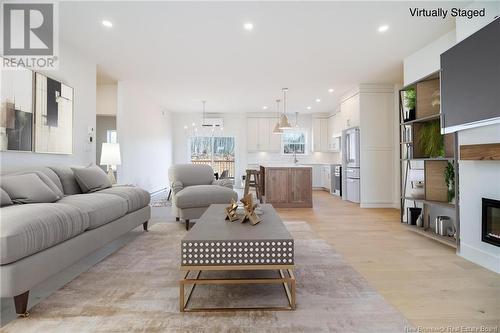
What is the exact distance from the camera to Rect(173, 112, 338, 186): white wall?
9.88 metres

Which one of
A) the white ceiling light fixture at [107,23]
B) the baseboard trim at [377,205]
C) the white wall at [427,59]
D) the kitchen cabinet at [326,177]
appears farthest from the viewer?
the kitchen cabinet at [326,177]

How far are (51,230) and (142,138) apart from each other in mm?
5526

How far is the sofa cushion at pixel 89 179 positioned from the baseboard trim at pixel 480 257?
4.16 metres

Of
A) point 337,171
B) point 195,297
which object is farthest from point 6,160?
point 337,171

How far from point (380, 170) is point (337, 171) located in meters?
1.88

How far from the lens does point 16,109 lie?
3150 mm

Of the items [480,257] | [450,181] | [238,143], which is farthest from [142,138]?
[480,257]

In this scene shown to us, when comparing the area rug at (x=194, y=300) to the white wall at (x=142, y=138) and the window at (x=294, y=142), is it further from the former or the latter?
the window at (x=294, y=142)

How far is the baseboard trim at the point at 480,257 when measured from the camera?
2480 millimetres

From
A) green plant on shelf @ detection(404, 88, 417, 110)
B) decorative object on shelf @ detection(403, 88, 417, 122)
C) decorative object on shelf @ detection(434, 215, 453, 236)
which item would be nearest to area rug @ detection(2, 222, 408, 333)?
Result: decorative object on shelf @ detection(434, 215, 453, 236)

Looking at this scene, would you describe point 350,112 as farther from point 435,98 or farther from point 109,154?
point 109,154

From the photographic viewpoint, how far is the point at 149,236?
11.7 ft

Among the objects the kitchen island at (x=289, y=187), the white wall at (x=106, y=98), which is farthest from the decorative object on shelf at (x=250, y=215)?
the white wall at (x=106, y=98)

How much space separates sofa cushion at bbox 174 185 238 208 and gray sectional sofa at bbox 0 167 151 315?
78 cm
